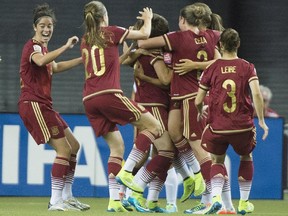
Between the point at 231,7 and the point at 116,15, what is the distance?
1575mm

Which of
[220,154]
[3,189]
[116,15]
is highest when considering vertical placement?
[116,15]

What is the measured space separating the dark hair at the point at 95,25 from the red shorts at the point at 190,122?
1.15m

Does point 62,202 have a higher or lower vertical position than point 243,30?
lower

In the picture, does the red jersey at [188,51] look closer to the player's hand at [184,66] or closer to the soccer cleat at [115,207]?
the player's hand at [184,66]

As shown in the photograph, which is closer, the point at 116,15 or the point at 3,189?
the point at 3,189

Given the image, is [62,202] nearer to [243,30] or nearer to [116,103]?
[116,103]

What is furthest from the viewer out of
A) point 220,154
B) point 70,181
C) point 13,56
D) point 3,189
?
point 13,56

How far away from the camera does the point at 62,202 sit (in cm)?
1227

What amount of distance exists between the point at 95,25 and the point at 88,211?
1.75 m

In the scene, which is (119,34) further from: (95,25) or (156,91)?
(156,91)

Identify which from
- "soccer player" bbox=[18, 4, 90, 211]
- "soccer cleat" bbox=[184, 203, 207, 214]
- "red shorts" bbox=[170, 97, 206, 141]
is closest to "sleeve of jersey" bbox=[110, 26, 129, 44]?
"soccer player" bbox=[18, 4, 90, 211]

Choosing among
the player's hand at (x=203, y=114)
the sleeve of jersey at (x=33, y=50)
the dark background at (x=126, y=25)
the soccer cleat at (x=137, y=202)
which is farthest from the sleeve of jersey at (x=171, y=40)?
the dark background at (x=126, y=25)

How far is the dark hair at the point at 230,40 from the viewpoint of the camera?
37.6 ft

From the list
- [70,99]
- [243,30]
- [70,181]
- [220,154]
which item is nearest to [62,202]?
[70,181]
